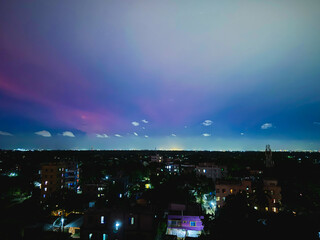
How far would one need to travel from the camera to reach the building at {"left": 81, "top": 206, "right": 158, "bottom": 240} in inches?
727

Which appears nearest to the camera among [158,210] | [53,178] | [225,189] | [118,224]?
[118,224]

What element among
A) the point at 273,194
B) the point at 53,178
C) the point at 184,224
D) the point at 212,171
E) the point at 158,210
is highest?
the point at 212,171

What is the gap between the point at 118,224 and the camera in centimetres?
1864

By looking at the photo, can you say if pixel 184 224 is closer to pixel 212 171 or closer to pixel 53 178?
pixel 53 178

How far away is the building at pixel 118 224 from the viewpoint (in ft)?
60.6

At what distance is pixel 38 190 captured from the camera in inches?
1598

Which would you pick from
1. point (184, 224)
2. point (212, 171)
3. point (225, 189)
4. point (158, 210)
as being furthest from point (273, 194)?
point (212, 171)

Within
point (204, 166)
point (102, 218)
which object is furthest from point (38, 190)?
point (204, 166)

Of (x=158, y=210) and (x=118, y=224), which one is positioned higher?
(x=118, y=224)

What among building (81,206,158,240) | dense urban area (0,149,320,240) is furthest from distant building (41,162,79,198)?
building (81,206,158,240)

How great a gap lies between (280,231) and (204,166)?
47.9m

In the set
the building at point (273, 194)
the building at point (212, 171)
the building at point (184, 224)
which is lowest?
the building at point (184, 224)

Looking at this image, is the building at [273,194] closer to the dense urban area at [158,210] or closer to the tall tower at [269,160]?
the dense urban area at [158,210]

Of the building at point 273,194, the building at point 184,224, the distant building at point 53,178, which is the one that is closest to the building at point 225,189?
the building at point 273,194
